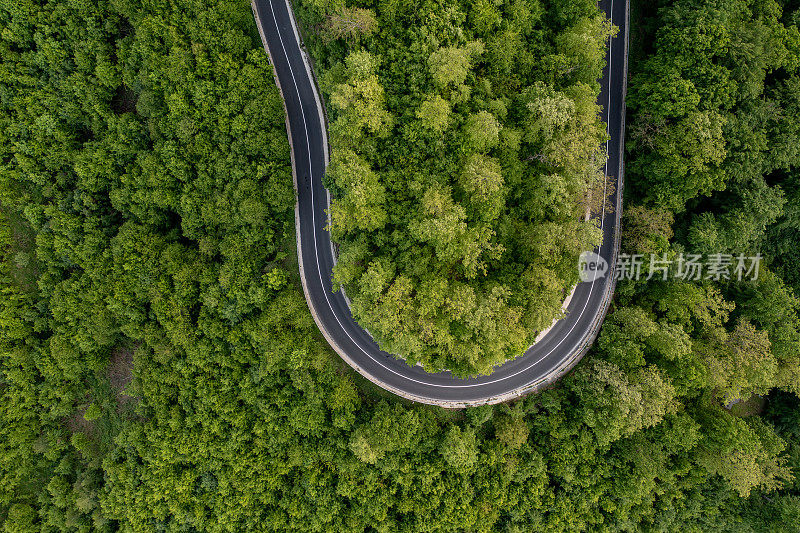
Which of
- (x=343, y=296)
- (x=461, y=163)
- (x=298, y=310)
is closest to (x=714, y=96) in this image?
(x=461, y=163)

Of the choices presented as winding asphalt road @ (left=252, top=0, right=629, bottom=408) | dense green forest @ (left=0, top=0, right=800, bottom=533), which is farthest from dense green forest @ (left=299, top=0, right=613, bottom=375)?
winding asphalt road @ (left=252, top=0, right=629, bottom=408)

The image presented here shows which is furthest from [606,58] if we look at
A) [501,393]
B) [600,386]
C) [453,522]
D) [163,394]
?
[163,394]

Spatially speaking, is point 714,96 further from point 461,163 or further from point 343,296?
point 343,296

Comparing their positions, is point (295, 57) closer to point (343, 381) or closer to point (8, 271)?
point (343, 381)

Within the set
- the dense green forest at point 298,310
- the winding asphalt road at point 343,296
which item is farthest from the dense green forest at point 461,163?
the winding asphalt road at point 343,296

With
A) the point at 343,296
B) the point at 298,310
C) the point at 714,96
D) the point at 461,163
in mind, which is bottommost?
the point at 343,296

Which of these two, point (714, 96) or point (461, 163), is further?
point (714, 96)
